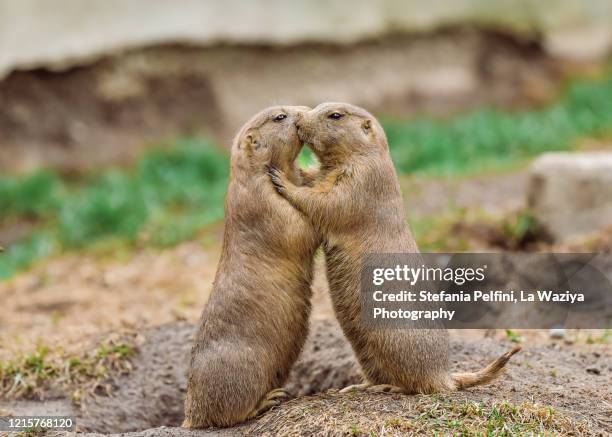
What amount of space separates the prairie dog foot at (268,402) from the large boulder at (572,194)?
4.06m

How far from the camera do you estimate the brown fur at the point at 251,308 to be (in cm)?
491

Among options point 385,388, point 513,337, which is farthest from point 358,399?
point 513,337

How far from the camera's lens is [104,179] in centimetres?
1173

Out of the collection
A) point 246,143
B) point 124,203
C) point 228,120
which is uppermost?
point 228,120

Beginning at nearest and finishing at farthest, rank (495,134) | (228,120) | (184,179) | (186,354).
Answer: (186,354) → (184,179) → (495,134) → (228,120)

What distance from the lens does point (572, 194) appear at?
8.27 m

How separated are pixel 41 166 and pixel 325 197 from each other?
8.20 metres

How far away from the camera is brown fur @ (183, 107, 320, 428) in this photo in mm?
4910

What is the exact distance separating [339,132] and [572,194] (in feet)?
12.5

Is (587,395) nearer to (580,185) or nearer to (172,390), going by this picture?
(172,390)

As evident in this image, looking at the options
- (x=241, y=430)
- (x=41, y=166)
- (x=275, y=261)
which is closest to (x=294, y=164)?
(x=275, y=261)

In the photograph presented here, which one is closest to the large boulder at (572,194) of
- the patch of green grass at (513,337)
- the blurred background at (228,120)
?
the blurred background at (228,120)

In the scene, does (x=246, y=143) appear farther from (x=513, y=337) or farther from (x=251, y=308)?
(x=513, y=337)

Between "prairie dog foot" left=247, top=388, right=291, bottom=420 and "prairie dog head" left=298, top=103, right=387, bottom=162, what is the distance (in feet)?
4.47
